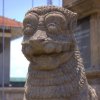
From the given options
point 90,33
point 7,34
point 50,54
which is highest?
point 7,34

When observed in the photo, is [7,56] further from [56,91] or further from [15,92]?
[56,91]

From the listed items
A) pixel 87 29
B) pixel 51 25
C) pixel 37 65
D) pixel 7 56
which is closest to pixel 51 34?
pixel 51 25

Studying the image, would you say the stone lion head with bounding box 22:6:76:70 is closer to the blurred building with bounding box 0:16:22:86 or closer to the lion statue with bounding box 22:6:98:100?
the lion statue with bounding box 22:6:98:100

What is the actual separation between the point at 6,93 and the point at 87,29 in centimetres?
563

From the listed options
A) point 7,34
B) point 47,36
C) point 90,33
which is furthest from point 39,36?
point 7,34

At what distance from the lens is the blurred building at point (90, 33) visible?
281 inches

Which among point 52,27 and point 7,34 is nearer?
point 52,27

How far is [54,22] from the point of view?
11.9 ft

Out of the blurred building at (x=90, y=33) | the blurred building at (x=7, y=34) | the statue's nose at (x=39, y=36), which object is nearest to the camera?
the statue's nose at (x=39, y=36)

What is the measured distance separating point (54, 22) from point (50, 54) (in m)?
0.28

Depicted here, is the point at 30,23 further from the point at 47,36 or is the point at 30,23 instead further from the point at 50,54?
the point at 50,54

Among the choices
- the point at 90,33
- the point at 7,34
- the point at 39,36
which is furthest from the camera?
the point at 7,34

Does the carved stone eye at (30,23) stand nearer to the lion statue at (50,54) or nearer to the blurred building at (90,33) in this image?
the lion statue at (50,54)

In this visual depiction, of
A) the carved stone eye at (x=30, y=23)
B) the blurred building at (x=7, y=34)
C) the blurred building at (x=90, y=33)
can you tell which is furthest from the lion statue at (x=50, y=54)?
the blurred building at (x=7, y=34)
